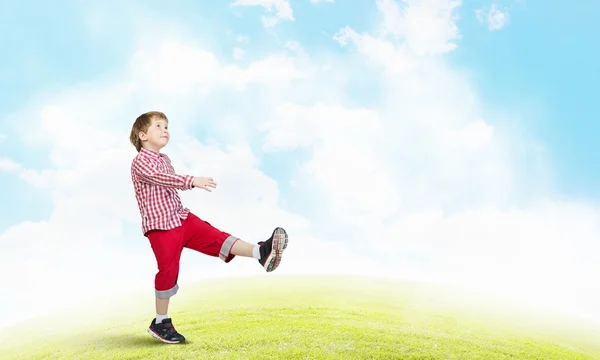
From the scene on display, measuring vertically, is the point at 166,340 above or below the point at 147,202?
below

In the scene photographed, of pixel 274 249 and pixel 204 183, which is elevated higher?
pixel 204 183

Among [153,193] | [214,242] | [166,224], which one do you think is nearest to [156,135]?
[153,193]

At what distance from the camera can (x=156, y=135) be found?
7055 mm

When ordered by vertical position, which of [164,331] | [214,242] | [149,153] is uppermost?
[149,153]

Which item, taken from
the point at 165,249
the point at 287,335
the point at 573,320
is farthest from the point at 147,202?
the point at 573,320

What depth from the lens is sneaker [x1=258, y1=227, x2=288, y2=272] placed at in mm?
6828

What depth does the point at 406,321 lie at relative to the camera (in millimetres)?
11023

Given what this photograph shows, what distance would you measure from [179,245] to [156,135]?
1.36 m

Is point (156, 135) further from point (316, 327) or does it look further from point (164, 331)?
point (316, 327)

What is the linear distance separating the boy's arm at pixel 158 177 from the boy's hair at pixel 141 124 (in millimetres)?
374

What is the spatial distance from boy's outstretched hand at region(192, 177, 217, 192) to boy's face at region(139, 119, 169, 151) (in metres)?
0.96

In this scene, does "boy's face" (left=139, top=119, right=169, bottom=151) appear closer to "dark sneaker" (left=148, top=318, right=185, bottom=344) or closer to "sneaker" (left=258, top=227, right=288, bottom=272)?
"sneaker" (left=258, top=227, right=288, bottom=272)

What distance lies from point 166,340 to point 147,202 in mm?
1974

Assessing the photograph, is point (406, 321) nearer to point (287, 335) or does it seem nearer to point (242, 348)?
point (287, 335)
